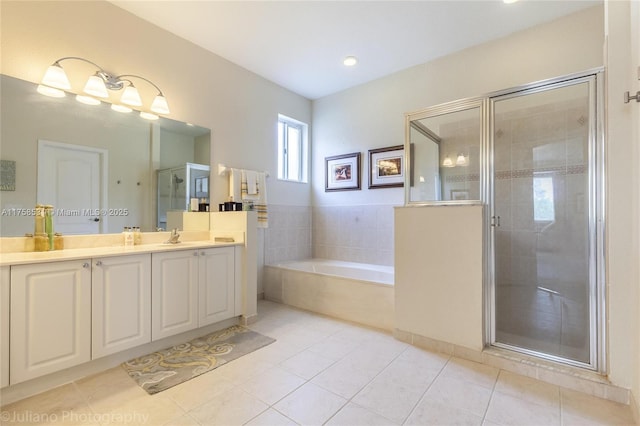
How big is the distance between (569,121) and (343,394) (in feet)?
8.07

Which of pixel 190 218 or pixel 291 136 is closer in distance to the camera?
pixel 190 218

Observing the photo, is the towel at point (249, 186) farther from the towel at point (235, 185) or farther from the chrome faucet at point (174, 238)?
the chrome faucet at point (174, 238)

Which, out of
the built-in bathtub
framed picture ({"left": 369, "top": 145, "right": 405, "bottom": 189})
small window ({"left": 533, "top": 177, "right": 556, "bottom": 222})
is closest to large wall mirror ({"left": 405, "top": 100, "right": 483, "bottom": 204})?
small window ({"left": 533, "top": 177, "right": 556, "bottom": 222})

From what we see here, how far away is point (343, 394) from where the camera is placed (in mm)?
1670

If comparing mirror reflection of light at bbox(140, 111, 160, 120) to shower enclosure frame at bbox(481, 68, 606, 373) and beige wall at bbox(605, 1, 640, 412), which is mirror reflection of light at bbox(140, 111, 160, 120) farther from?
beige wall at bbox(605, 1, 640, 412)

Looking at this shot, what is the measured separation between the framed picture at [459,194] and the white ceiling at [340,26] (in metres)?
1.58

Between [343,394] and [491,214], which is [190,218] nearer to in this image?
[343,394]

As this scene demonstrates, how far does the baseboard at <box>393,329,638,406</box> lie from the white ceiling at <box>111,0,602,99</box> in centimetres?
281

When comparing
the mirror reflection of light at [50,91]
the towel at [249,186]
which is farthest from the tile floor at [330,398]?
the mirror reflection of light at [50,91]

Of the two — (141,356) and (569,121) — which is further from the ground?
(569,121)

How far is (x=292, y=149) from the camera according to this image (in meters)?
4.29

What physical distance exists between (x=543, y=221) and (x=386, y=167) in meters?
1.75

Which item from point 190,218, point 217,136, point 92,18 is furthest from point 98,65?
point 190,218

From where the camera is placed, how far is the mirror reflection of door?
2.05 meters
